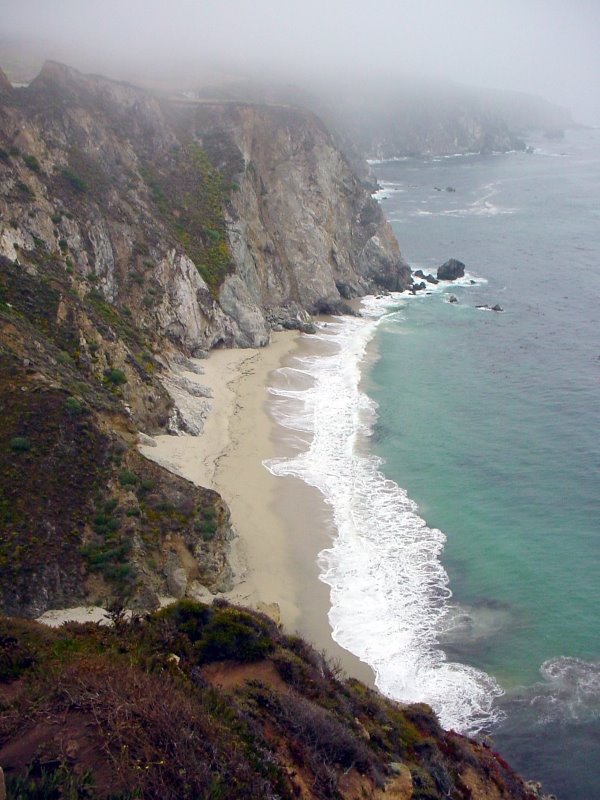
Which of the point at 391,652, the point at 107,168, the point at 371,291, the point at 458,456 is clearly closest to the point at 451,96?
the point at 371,291

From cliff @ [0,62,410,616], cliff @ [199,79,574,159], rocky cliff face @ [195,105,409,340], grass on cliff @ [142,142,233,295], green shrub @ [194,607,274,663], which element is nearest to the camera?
green shrub @ [194,607,274,663]

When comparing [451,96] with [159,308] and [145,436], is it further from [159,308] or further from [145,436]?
[145,436]

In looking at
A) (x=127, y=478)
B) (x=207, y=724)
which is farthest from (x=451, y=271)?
(x=207, y=724)

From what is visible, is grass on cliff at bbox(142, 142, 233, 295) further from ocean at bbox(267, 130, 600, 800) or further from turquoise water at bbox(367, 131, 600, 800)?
turquoise water at bbox(367, 131, 600, 800)

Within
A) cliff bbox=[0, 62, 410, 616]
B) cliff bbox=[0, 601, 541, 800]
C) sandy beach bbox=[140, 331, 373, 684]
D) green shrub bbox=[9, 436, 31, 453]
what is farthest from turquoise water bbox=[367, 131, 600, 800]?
green shrub bbox=[9, 436, 31, 453]

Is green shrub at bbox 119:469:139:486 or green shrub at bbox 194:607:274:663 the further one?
green shrub at bbox 119:469:139:486
